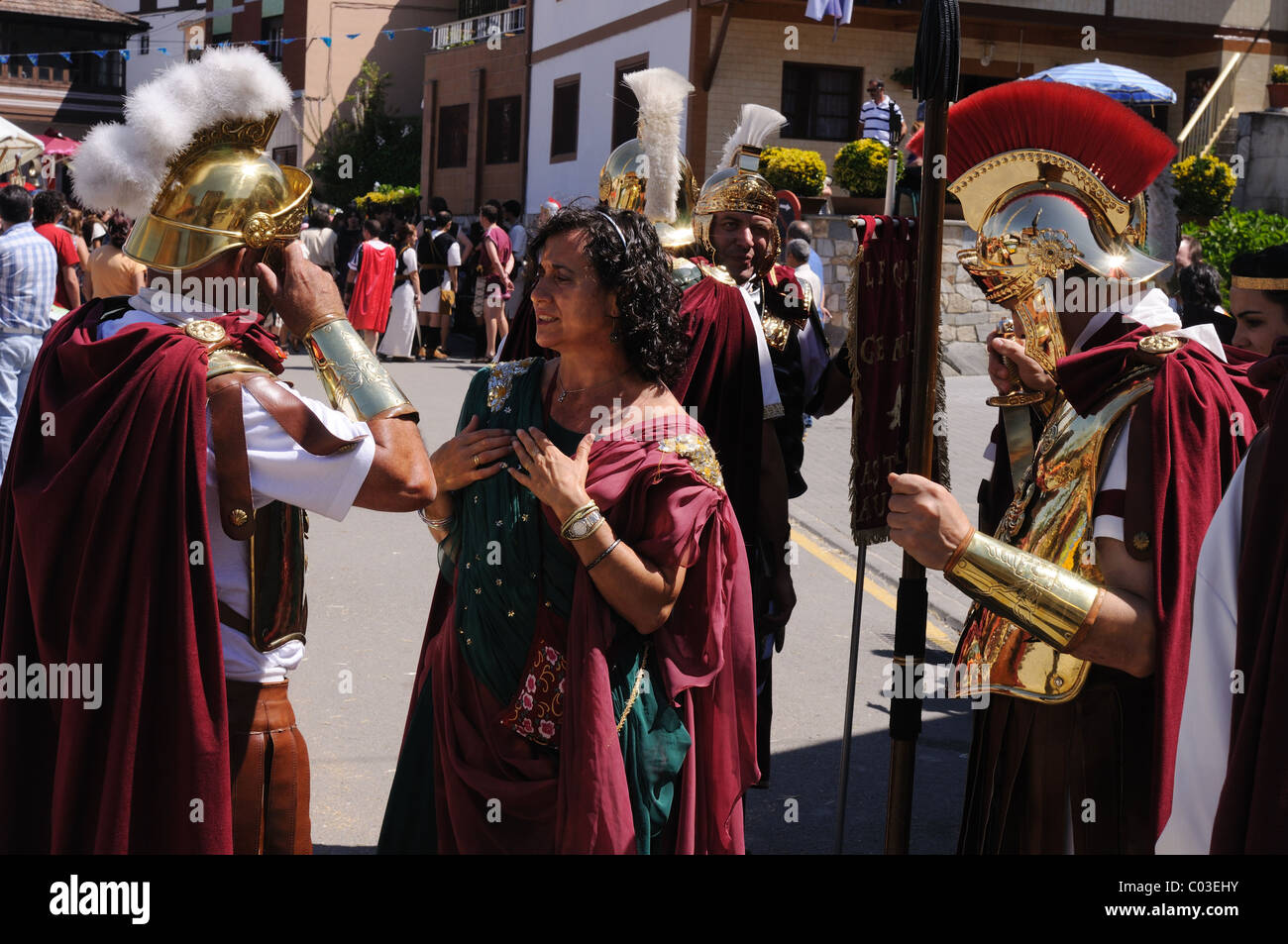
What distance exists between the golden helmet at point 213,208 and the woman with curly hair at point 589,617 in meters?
0.65

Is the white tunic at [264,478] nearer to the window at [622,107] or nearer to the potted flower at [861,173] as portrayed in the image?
the potted flower at [861,173]

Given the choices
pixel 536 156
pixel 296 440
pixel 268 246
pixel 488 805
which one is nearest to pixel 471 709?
pixel 488 805

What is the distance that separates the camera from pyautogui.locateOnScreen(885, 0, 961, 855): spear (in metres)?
2.76

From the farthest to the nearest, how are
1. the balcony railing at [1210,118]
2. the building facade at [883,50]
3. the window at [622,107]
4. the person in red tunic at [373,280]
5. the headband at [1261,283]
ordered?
the window at [622,107], the balcony railing at [1210,118], the building facade at [883,50], the person in red tunic at [373,280], the headband at [1261,283]

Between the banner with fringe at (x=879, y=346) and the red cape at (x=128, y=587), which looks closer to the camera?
the red cape at (x=128, y=587)

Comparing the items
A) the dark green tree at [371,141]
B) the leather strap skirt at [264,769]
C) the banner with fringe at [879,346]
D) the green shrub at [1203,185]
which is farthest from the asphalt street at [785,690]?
the dark green tree at [371,141]

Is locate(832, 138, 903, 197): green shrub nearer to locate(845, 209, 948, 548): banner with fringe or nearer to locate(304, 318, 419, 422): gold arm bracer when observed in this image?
locate(845, 209, 948, 548): banner with fringe

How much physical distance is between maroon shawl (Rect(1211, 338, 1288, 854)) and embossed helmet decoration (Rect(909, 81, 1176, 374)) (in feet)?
4.22

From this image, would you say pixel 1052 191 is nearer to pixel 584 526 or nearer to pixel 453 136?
pixel 584 526

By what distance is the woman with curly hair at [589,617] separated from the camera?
9.25 ft

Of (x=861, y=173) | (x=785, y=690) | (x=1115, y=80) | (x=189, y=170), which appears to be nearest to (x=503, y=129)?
(x=861, y=173)

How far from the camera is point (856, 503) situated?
3.88 m

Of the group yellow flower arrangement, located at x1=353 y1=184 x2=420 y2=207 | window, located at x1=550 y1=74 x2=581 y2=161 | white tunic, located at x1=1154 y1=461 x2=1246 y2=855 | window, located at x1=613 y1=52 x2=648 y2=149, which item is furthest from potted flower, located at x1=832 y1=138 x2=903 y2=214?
white tunic, located at x1=1154 y1=461 x2=1246 y2=855
